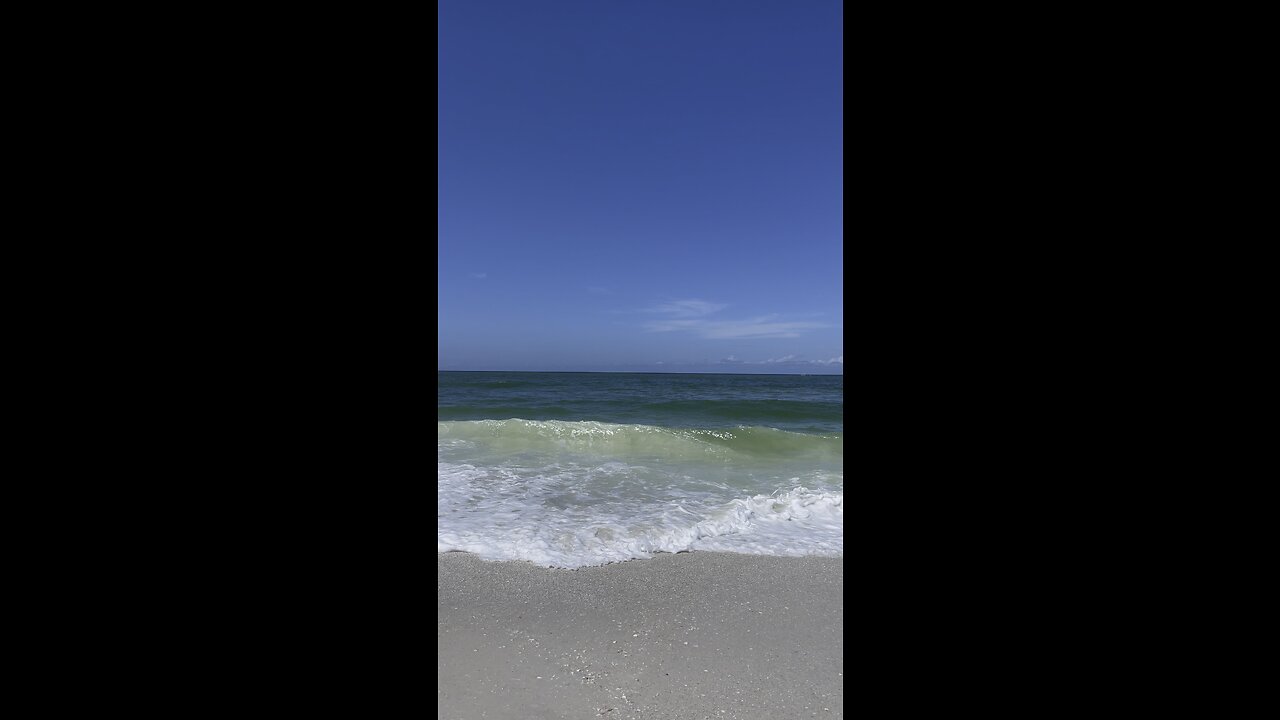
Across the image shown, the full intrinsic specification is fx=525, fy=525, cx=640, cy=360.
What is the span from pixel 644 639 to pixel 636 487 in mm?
3286

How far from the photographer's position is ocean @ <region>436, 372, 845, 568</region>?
13.0 feet

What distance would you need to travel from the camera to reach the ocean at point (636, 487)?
13.0 feet

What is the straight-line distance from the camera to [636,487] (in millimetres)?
5898

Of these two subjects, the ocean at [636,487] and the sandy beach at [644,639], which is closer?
the sandy beach at [644,639]

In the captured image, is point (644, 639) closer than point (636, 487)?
Yes

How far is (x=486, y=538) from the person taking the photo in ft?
13.2

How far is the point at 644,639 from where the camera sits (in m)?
2.61

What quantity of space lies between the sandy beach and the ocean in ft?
1.17

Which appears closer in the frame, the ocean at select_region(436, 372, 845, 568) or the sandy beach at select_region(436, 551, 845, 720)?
the sandy beach at select_region(436, 551, 845, 720)

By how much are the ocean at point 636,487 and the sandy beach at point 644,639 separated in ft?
1.17

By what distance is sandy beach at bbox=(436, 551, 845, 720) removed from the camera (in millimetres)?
2109
